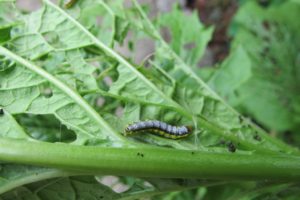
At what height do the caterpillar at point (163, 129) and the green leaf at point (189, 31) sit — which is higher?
the green leaf at point (189, 31)

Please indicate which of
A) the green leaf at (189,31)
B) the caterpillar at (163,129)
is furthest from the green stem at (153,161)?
the green leaf at (189,31)

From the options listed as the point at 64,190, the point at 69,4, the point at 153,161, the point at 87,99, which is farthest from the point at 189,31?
the point at 64,190

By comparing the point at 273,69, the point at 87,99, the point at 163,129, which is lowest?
the point at 163,129

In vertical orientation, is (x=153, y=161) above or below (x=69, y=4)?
below

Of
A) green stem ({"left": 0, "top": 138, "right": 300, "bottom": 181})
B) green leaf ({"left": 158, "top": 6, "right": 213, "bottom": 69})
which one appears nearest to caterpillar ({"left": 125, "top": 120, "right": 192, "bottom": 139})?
green stem ({"left": 0, "top": 138, "right": 300, "bottom": 181})

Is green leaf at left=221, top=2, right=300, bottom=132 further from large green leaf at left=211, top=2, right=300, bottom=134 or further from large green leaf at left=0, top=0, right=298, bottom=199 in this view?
large green leaf at left=0, top=0, right=298, bottom=199

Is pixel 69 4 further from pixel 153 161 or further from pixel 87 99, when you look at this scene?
pixel 153 161

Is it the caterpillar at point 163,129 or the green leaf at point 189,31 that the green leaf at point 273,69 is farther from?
the caterpillar at point 163,129

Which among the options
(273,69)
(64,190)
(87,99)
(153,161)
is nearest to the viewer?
(153,161)

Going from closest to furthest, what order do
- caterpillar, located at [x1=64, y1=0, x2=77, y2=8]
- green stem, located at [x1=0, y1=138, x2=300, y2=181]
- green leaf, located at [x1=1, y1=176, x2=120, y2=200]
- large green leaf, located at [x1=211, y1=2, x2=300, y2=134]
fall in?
green stem, located at [x1=0, y1=138, x2=300, y2=181] → green leaf, located at [x1=1, y1=176, x2=120, y2=200] → caterpillar, located at [x1=64, y1=0, x2=77, y2=8] → large green leaf, located at [x1=211, y1=2, x2=300, y2=134]
